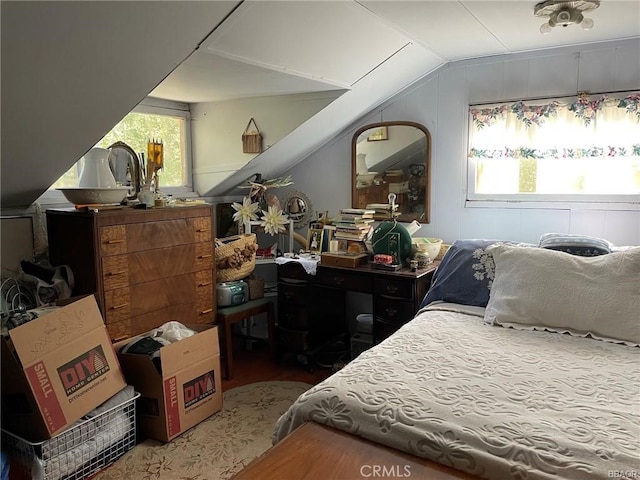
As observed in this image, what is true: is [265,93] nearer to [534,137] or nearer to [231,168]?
[231,168]

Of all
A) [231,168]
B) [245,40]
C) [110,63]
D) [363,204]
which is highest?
[245,40]

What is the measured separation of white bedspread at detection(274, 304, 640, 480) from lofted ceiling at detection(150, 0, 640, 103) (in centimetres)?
144

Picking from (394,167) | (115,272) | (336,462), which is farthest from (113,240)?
(394,167)

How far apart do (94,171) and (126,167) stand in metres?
0.36

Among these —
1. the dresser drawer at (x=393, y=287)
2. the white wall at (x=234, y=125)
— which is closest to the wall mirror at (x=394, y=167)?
the white wall at (x=234, y=125)

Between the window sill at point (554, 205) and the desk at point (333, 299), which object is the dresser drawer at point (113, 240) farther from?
the window sill at point (554, 205)

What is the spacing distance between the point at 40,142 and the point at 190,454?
63.0 inches

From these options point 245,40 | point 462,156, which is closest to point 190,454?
point 245,40

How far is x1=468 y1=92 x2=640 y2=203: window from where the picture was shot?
270cm

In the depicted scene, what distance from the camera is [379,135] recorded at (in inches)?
137

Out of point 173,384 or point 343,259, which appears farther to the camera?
point 343,259

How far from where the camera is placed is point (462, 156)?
3.19 metres

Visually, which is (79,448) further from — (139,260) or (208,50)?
(208,50)

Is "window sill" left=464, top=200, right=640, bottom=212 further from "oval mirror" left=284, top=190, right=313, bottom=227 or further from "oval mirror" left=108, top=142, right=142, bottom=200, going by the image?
"oval mirror" left=108, top=142, right=142, bottom=200
